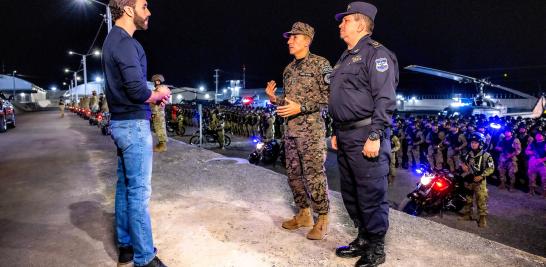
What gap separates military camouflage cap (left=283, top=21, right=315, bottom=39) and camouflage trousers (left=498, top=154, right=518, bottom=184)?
7.86 m

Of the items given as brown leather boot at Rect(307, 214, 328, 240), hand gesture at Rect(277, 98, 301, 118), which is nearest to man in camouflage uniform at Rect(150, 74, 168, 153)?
hand gesture at Rect(277, 98, 301, 118)

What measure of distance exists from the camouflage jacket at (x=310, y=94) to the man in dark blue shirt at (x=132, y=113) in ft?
4.36

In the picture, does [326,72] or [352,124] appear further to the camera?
[326,72]

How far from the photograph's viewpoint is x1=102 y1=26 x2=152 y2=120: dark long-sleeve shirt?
2463mm

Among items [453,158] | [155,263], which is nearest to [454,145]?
[453,158]

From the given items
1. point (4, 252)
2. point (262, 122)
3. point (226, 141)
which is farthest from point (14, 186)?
point (262, 122)

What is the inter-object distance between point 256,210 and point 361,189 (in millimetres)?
1660

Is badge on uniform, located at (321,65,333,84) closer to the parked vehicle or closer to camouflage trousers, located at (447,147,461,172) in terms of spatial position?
camouflage trousers, located at (447,147,461,172)

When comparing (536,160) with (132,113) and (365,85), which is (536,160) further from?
(132,113)

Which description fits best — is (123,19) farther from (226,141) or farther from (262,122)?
(262,122)

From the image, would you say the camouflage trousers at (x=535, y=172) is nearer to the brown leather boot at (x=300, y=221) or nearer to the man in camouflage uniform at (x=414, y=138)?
the man in camouflage uniform at (x=414, y=138)

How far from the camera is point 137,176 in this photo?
2590 mm

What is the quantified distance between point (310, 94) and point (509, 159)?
7.89 meters

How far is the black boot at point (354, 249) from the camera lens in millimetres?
2994
